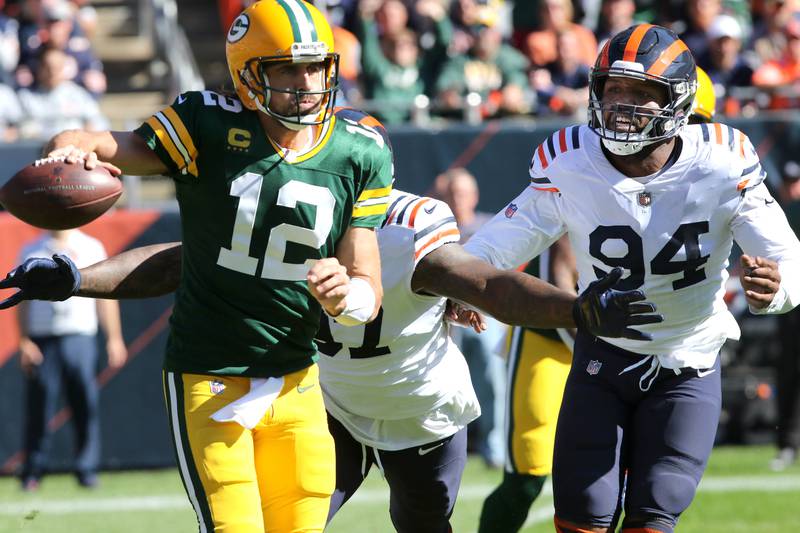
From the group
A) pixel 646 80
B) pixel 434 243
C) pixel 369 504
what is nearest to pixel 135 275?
pixel 434 243

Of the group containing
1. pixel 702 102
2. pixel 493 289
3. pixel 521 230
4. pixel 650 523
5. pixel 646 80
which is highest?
pixel 646 80

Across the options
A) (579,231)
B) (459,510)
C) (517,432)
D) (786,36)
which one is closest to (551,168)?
(579,231)

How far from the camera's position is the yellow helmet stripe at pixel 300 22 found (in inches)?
142

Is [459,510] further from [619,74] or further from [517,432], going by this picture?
[619,74]

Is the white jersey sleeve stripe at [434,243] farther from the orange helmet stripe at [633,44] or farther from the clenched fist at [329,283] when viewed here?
the orange helmet stripe at [633,44]

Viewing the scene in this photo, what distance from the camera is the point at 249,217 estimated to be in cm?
357

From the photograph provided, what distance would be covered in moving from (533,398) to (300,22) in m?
1.98

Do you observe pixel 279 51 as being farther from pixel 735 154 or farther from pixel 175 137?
pixel 735 154

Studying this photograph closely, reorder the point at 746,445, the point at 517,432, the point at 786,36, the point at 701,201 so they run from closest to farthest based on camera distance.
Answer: the point at 701,201 → the point at 517,432 → the point at 746,445 → the point at 786,36

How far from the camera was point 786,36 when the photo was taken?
955cm

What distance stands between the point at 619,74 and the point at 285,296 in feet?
4.02

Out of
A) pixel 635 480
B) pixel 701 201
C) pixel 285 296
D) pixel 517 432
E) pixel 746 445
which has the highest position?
pixel 701 201

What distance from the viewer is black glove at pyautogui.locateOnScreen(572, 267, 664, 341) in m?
3.23

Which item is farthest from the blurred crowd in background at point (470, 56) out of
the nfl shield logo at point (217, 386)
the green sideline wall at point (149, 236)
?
the nfl shield logo at point (217, 386)
